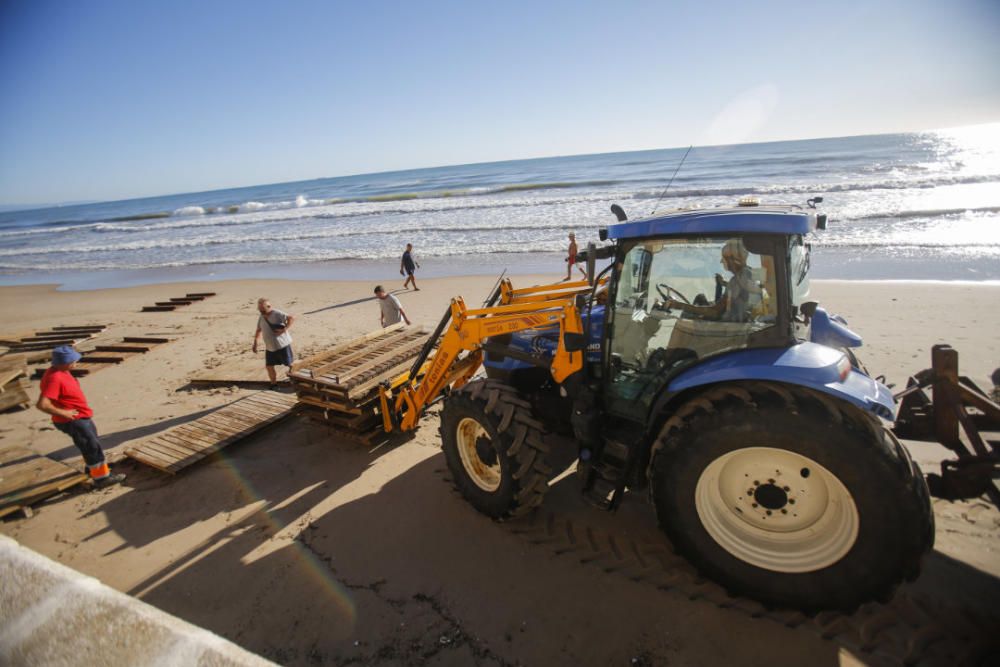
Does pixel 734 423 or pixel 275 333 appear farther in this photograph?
pixel 275 333

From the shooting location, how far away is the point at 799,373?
285 cm

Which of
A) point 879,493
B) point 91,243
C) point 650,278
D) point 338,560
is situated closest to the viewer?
point 879,493

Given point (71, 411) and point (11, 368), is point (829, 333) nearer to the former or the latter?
point (71, 411)

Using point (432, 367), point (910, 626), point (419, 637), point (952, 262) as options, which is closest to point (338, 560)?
point (419, 637)

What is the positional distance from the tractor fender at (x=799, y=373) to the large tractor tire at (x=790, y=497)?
0.08 m

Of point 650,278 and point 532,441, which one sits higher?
point 650,278

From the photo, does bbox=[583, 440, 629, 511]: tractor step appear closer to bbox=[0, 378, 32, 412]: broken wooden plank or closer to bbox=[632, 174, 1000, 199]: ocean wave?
bbox=[0, 378, 32, 412]: broken wooden plank

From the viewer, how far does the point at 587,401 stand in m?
3.84

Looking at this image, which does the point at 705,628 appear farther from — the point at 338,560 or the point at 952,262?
the point at 952,262

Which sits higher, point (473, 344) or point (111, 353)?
point (473, 344)

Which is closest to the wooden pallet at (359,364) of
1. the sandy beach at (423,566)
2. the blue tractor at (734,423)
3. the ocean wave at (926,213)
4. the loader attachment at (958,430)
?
the sandy beach at (423,566)

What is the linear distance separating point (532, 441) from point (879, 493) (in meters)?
2.18

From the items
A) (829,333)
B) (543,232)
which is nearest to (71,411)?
(829,333)

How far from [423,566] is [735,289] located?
10.6 ft
